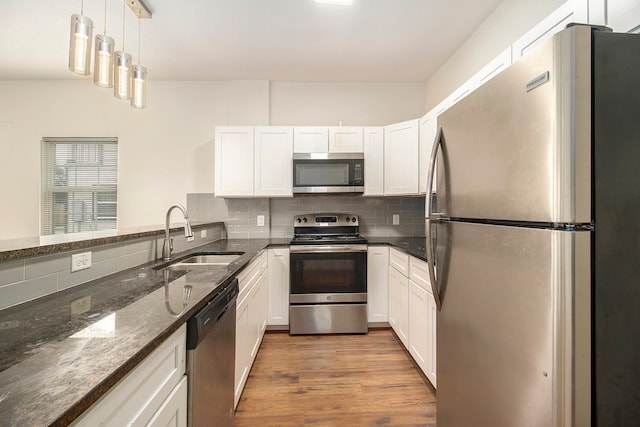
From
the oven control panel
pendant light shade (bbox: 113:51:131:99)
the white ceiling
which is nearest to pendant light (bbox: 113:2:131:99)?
pendant light shade (bbox: 113:51:131:99)

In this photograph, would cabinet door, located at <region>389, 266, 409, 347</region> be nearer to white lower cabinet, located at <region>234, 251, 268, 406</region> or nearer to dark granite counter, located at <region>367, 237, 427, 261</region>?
dark granite counter, located at <region>367, 237, 427, 261</region>

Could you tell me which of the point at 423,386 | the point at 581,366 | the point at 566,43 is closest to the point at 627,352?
the point at 581,366

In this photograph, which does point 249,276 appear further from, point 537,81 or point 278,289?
point 537,81

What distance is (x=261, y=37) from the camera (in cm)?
249

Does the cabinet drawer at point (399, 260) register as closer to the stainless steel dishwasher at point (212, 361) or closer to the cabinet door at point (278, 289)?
the cabinet door at point (278, 289)

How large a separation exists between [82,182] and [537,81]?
175 inches

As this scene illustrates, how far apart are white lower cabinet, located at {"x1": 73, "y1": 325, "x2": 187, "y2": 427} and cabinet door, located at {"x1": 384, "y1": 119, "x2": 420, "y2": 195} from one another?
2.33 m

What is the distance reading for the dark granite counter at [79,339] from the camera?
49 centimetres

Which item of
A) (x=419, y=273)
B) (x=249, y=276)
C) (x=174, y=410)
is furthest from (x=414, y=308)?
(x=174, y=410)

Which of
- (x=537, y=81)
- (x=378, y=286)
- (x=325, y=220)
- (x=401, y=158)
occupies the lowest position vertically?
(x=378, y=286)

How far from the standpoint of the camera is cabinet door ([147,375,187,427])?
782 mm

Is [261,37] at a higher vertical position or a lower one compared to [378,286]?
higher

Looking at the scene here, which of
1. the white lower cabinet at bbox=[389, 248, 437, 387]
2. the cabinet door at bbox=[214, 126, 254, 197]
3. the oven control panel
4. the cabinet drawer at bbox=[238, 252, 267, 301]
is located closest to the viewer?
the cabinet drawer at bbox=[238, 252, 267, 301]

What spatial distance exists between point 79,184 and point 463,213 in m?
4.28
